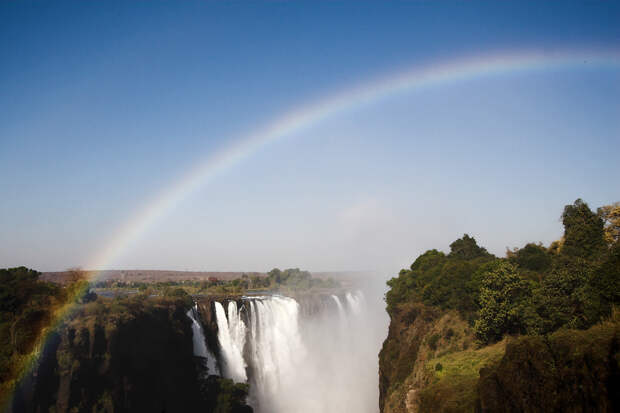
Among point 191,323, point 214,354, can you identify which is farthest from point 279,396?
point 191,323

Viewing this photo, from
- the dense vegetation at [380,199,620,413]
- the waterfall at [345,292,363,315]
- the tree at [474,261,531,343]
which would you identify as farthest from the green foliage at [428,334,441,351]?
the waterfall at [345,292,363,315]

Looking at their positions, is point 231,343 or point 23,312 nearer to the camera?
point 23,312

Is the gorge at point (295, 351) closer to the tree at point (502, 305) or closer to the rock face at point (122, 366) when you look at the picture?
the rock face at point (122, 366)

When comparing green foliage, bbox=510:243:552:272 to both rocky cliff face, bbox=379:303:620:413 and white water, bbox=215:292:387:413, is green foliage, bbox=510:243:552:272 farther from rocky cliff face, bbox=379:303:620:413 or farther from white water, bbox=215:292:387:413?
white water, bbox=215:292:387:413

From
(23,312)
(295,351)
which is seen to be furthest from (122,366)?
(295,351)

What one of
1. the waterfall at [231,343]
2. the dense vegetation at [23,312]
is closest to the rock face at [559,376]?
the dense vegetation at [23,312]

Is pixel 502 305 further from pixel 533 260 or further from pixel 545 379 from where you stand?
pixel 533 260
